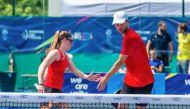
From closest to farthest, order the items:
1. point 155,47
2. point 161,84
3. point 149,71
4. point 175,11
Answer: point 149,71, point 161,84, point 155,47, point 175,11

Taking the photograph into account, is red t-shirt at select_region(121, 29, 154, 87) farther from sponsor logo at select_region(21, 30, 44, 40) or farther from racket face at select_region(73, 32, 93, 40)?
sponsor logo at select_region(21, 30, 44, 40)

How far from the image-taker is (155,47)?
20.8 metres

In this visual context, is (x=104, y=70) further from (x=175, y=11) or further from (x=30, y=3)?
(x=30, y=3)

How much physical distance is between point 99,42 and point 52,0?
3.83m

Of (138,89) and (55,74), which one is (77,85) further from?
(55,74)

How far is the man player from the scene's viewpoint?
409 inches

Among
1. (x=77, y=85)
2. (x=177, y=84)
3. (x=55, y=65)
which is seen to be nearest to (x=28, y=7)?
(x=77, y=85)

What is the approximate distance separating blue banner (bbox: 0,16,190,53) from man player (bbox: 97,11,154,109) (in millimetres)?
12044

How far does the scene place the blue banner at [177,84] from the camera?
16.6m

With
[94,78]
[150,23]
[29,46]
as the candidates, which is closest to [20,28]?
[29,46]

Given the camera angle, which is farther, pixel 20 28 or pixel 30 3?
pixel 30 3

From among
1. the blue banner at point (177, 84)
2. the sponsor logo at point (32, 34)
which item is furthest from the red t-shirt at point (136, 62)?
the sponsor logo at point (32, 34)

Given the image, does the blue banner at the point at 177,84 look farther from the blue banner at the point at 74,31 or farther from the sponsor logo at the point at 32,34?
the sponsor logo at the point at 32,34

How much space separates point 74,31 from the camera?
2289 cm
